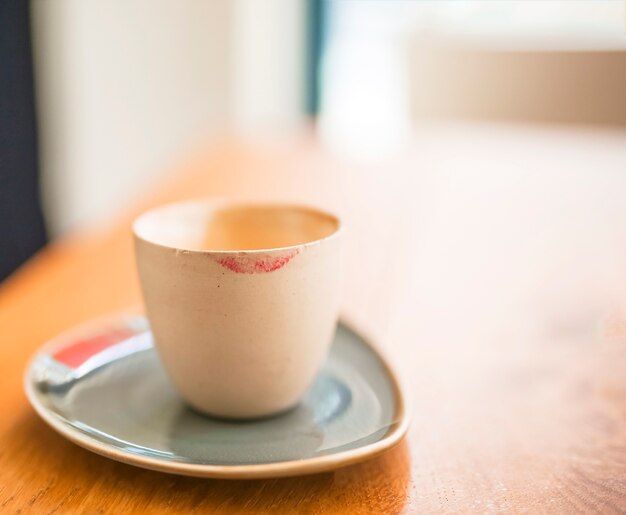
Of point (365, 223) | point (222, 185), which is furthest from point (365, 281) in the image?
point (222, 185)

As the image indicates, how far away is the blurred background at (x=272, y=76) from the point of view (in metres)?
1.83

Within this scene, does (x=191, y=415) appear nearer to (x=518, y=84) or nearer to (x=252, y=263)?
(x=252, y=263)

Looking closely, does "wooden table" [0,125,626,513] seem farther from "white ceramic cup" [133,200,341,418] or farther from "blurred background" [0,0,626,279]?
"blurred background" [0,0,626,279]

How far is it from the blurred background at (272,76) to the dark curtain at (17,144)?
0.01 m

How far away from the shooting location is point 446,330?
1.88ft

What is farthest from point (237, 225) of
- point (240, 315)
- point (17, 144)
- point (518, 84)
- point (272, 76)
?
point (272, 76)

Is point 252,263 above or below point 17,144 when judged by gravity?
above

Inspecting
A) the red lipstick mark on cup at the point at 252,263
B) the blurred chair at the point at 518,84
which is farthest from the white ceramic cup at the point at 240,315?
the blurred chair at the point at 518,84

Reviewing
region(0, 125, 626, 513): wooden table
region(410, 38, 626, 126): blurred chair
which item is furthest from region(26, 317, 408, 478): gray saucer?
region(410, 38, 626, 126): blurred chair

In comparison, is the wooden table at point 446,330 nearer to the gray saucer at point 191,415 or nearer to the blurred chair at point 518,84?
the gray saucer at point 191,415

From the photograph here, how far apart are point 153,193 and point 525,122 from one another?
1762 mm

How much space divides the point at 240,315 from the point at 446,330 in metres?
0.26

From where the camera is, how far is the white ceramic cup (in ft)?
1.17

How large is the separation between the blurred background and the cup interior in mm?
A: 1111
